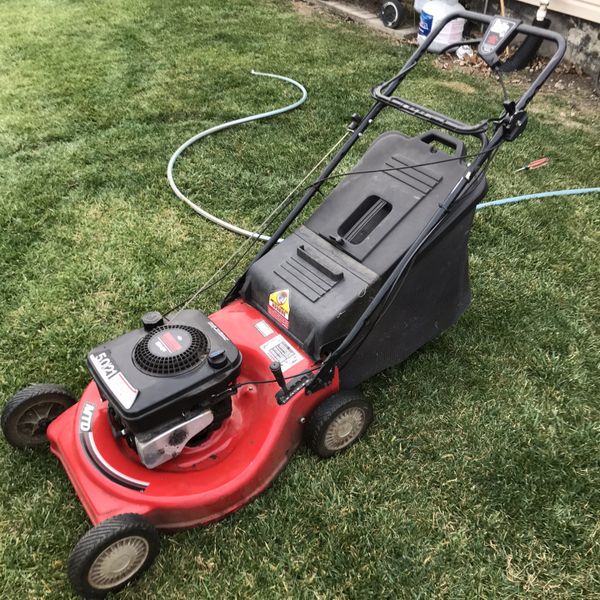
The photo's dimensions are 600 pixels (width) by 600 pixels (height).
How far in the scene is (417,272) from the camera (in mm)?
2260

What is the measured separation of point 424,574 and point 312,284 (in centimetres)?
104

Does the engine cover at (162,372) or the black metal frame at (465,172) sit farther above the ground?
the black metal frame at (465,172)

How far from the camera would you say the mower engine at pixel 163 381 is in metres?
1.78

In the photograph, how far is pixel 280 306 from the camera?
219 cm

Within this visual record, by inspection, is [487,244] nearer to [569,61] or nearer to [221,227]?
[221,227]

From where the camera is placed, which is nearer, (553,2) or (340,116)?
(340,116)

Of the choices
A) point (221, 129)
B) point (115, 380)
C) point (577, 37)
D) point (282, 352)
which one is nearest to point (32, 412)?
point (115, 380)

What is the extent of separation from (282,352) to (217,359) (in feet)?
1.22

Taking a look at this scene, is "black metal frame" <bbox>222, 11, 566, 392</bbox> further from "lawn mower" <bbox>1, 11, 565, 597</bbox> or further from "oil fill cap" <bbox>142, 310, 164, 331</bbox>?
"oil fill cap" <bbox>142, 310, 164, 331</bbox>

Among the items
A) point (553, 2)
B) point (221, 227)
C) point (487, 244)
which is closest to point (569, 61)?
point (553, 2)

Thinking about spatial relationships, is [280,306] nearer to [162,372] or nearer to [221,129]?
[162,372]

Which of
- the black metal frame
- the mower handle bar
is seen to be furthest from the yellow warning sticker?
the mower handle bar

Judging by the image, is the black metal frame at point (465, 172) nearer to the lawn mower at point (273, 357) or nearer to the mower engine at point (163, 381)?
the lawn mower at point (273, 357)

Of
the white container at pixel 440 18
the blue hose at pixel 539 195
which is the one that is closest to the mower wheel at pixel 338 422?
the blue hose at pixel 539 195
